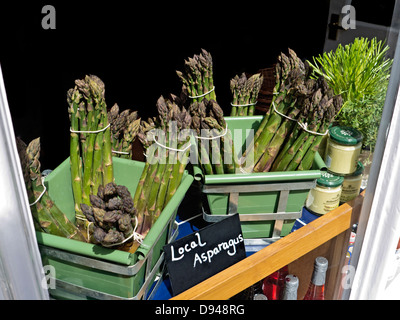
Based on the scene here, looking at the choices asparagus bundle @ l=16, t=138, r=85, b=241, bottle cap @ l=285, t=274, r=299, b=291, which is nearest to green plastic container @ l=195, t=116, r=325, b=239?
bottle cap @ l=285, t=274, r=299, b=291

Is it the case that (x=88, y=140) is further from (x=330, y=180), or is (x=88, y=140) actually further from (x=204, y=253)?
(x=330, y=180)

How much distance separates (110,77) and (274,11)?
158 cm

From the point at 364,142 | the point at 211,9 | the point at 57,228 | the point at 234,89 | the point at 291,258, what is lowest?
the point at 291,258

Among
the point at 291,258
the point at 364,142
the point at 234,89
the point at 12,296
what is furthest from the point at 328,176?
the point at 12,296

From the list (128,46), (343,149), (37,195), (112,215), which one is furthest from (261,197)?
(128,46)

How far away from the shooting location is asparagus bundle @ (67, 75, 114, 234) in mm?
1071

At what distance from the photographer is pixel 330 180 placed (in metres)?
1.23

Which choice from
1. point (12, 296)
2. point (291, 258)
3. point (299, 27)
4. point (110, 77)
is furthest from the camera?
point (299, 27)

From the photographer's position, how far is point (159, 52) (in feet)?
10.0

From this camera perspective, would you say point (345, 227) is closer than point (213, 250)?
No

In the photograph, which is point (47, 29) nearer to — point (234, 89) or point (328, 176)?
point (234, 89)

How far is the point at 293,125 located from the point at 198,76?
1.17 ft

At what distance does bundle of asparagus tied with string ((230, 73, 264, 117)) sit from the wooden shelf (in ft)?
1.54

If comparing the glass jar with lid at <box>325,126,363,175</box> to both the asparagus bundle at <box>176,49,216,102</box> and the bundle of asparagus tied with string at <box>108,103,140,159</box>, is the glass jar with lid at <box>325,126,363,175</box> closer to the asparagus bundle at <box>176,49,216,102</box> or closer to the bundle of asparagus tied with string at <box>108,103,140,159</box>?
the asparagus bundle at <box>176,49,216,102</box>
